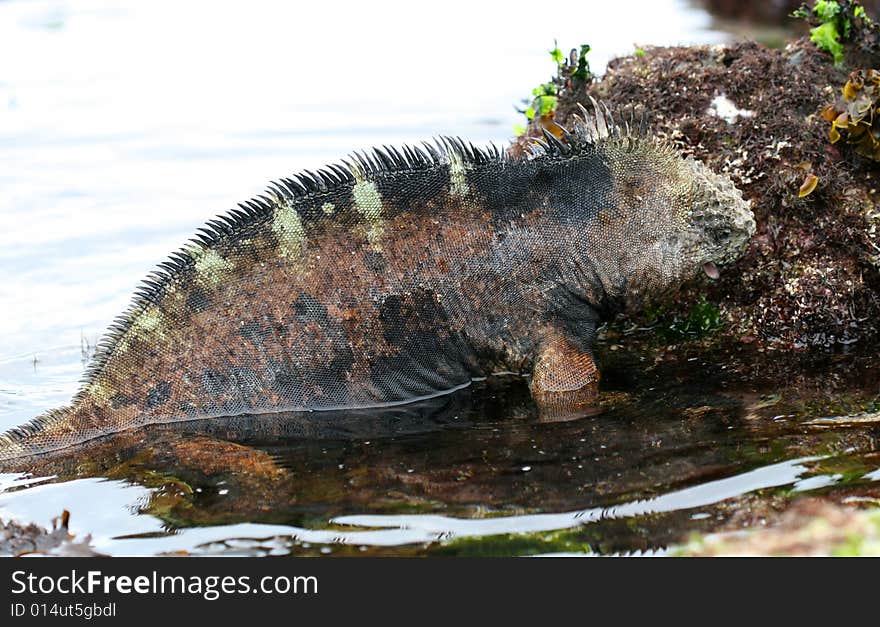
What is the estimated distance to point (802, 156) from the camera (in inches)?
283

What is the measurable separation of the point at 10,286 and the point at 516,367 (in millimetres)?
4989

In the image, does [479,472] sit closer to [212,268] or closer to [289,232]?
[289,232]

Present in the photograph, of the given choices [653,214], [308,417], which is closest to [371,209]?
[308,417]

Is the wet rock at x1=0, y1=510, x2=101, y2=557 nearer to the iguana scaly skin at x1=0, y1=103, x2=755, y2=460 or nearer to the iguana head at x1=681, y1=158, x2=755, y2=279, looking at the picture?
the iguana scaly skin at x1=0, y1=103, x2=755, y2=460

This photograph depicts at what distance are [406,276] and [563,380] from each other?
1182 mm

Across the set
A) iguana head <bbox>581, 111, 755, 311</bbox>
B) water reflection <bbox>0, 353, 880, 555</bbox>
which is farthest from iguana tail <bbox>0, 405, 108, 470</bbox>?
iguana head <bbox>581, 111, 755, 311</bbox>

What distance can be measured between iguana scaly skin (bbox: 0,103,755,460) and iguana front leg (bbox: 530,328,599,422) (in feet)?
0.04

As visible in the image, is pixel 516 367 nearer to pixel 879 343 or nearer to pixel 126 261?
pixel 879 343

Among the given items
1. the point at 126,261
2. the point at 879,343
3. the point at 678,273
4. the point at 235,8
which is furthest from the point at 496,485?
the point at 235,8

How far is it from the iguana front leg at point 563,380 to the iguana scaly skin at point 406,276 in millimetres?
11

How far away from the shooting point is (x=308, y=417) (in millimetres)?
6504

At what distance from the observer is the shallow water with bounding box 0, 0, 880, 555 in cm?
505

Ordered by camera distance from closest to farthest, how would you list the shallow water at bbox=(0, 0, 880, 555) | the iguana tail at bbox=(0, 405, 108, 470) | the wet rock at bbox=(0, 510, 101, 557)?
the wet rock at bbox=(0, 510, 101, 557)
the shallow water at bbox=(0, 0, 880, 555)
the iguana tail at bbox=(0, 405, 108, 470)

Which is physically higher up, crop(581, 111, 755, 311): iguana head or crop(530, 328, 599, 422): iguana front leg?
crop(581, 111, 755, 311): iguana head
